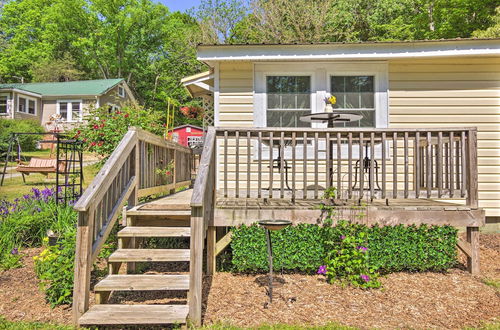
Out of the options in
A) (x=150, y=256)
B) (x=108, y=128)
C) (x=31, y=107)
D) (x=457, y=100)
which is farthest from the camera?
(x=31, y=107)

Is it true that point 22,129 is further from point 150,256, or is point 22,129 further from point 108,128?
point 150,256

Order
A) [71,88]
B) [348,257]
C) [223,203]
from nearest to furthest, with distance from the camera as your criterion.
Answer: [348,257] → [223,203] → [71,88]

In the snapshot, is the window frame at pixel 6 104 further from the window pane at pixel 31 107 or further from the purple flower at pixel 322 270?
Result: the purple flower at pixel 322 270

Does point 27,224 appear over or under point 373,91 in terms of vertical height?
under

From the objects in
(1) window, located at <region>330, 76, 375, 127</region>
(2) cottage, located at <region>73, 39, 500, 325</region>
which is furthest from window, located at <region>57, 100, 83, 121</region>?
(1) window, located at <region>330, 76, 375, 127</region>

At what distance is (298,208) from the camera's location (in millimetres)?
4199

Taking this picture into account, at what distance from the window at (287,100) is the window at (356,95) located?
518mm

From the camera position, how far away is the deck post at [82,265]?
2986 millimetres

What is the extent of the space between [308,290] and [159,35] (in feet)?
112

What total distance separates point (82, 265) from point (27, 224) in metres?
2.78

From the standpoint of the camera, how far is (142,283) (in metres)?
3.22

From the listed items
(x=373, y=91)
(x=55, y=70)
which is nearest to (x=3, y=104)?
(x=55, y=70)

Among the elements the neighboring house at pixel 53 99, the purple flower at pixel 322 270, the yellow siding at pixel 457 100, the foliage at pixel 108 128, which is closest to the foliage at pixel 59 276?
the foliage at pixel 108 128

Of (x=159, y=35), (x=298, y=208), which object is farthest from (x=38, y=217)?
(x=159, y=35)
